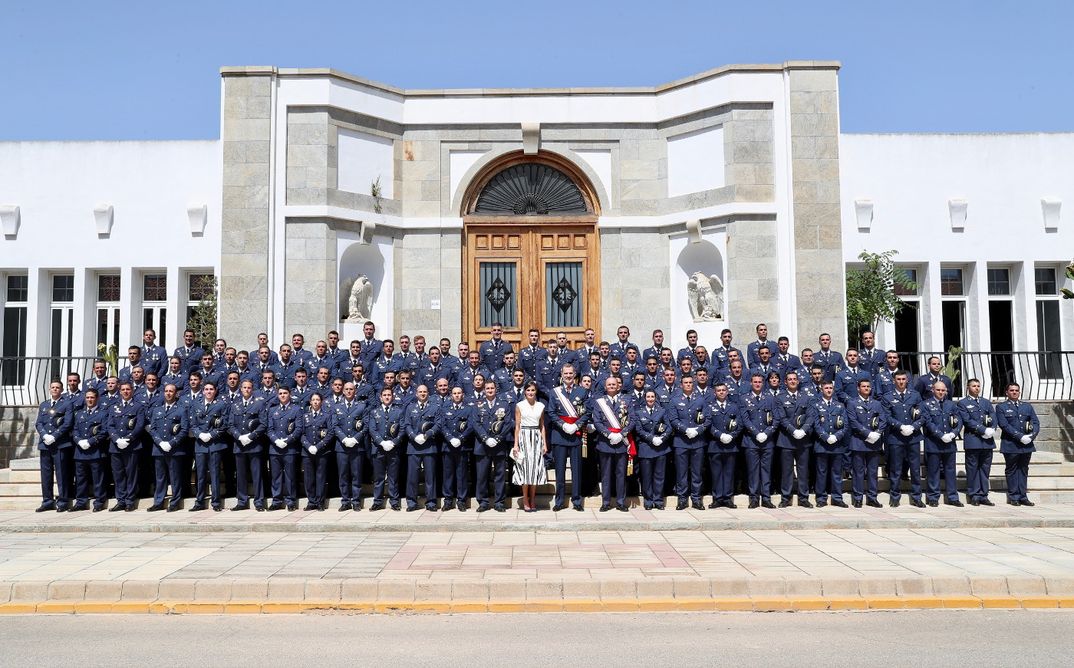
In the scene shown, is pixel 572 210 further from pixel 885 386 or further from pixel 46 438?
pixel 46 438

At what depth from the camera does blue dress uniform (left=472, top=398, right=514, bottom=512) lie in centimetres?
1148

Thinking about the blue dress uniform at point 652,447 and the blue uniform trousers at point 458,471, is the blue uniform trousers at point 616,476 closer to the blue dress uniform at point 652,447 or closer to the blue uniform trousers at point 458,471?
the blue dress uniform at point 652,447

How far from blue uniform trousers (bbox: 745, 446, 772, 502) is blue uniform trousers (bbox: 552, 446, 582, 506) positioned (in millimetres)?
2219

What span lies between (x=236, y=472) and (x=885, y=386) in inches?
352

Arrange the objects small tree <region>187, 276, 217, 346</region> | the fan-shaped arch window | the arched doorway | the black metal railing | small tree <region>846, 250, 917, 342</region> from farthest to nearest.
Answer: the fan-shaped arch window, the arched doorway, small tree <region>187, 276, 217, 346</region>, small tree <region>846, 250, 917, 342</region>, the black metal railing

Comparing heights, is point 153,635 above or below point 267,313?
below

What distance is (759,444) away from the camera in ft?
38.4

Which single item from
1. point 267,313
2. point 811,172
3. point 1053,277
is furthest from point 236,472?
point 1053,277

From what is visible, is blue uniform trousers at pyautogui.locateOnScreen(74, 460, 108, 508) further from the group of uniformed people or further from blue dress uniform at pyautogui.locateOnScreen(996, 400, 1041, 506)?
blue dress uniform at pyautogui.locateOnScreen(996, 400, 1041, 506)

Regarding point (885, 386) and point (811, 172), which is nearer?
point (885, 386)

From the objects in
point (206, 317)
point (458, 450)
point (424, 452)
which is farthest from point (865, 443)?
point (206, 317)

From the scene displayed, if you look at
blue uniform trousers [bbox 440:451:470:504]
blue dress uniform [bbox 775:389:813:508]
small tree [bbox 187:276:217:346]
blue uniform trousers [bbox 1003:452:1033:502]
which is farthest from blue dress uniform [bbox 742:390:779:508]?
small tree [bbox 187:276:217:346]

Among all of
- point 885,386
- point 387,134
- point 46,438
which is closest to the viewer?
point 46,438

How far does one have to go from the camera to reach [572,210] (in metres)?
18.1
